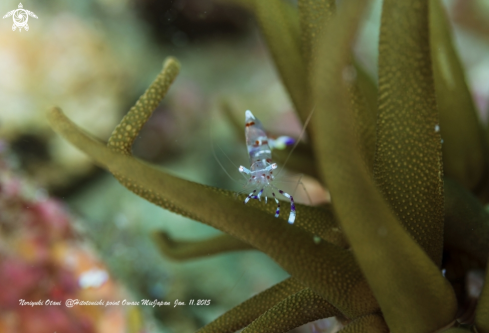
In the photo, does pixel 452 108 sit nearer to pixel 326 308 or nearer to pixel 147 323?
pixel 326 308

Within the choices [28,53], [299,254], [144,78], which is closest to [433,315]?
[299,254]

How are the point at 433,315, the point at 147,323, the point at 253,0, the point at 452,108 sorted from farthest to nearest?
the point at 147,323 < the point at 452,108 < the point at 253,0 < the point at 433,315

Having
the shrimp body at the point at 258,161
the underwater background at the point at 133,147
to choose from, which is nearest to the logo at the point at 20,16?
the underwater background at the point at 133,147

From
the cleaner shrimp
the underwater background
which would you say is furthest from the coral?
the underwater background

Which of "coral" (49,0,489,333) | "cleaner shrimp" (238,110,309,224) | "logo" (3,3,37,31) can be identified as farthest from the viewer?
"logo" (3,3,37,31)

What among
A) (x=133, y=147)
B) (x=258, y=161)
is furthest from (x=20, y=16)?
(x=258, y=161)

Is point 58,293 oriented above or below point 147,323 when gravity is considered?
above

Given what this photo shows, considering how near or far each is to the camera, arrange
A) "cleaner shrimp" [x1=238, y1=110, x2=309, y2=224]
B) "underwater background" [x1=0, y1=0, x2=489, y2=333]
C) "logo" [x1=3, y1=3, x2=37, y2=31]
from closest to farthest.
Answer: "cleaner shrimp" [x1=238, y1=110, x2=309, y2=224] → "underwater background" [x1=0, y1=0, x2=489, y2=333] → "logo" [x1=3, y1=3, x2=37, y2=31]

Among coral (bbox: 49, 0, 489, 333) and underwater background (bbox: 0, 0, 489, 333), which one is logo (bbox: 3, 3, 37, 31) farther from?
coral (bbox: 49, 0, 489, 333)
